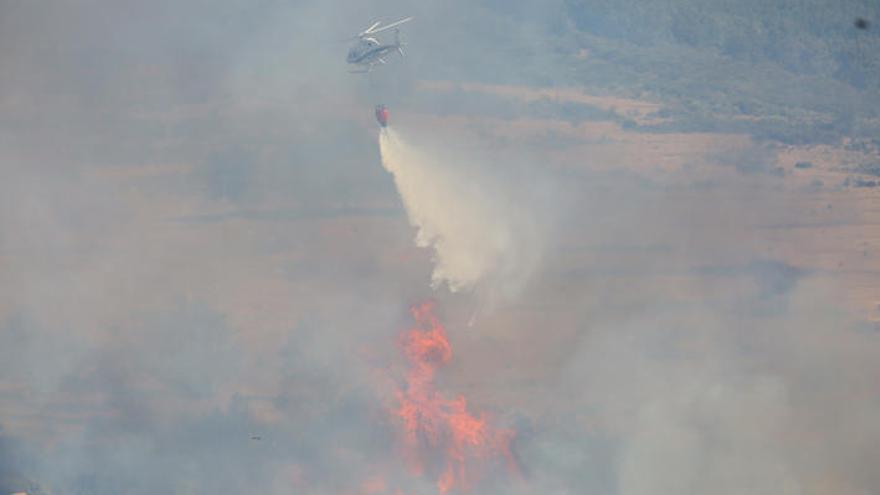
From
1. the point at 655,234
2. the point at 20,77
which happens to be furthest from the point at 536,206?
the point at 20,77

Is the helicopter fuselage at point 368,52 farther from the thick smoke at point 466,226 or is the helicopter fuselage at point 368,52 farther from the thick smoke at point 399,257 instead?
the thick smoke at point 399,257

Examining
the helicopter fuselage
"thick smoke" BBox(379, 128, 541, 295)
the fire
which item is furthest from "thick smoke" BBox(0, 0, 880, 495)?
the helicopter fuselage

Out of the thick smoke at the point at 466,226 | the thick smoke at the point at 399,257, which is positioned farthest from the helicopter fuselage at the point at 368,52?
the thick smoke at the point at 399,257

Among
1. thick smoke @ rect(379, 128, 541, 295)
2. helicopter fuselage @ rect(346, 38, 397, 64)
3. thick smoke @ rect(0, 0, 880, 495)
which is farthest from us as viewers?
thick smoke @ rect(379, 128, 541, 295)

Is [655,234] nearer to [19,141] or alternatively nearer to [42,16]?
[19,141]

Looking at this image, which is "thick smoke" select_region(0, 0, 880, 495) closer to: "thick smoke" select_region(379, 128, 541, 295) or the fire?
"thick smoke" select_region(379, 128, 541, 295)

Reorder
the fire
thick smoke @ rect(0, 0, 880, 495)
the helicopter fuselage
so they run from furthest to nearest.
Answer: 1. the helicopter fuselage
2. thick smoke @ rect(0, 0, 880, 495)
3. the fire
